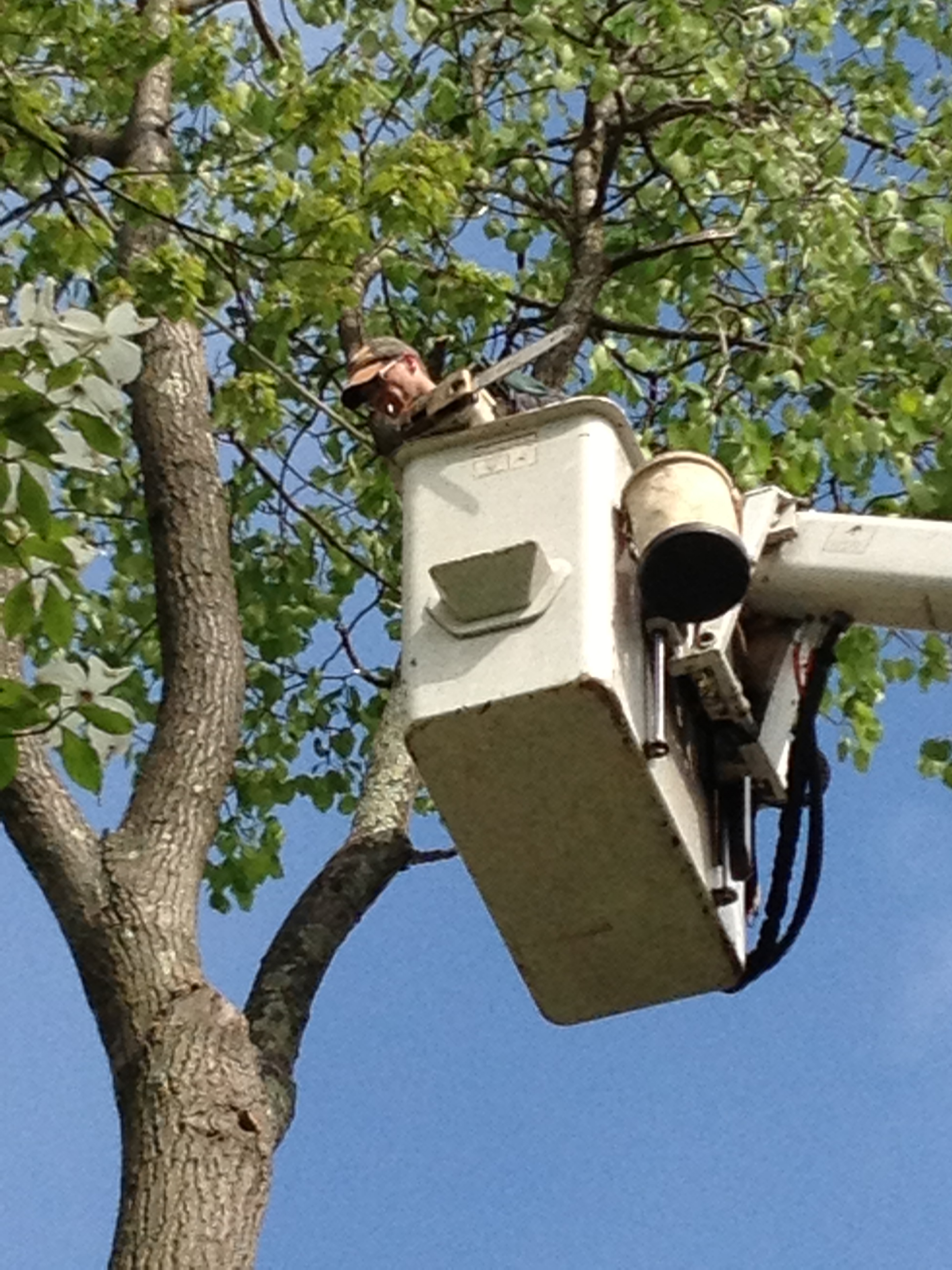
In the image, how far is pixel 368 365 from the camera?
3.40 m

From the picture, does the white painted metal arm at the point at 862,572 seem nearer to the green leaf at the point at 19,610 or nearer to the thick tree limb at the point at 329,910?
the green leaf at the point at 19,610

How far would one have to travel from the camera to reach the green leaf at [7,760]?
3246 mm

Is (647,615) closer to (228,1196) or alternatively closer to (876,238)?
(228,1196)

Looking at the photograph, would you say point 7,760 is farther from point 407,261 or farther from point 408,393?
point 407,261

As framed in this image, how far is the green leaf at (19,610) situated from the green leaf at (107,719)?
0.17 m

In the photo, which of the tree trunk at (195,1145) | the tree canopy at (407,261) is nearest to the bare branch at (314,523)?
the tree canopy at (407,261)

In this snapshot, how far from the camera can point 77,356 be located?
323 centimetres

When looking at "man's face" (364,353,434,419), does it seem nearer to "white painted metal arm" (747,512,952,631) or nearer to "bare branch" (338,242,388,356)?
"white painted metal arm" (747,512,952,631)

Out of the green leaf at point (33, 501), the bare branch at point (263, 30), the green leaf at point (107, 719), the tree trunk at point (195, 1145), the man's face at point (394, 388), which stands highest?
the bare branch at point (263, 30)

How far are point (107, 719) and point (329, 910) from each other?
125cm

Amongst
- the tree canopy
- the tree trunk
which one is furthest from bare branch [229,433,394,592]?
the tree trunk

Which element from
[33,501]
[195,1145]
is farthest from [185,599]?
[33,501]

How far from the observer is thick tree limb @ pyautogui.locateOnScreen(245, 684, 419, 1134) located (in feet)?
13.2

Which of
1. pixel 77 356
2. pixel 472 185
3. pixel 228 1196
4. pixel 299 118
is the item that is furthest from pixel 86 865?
pixel 472 185
